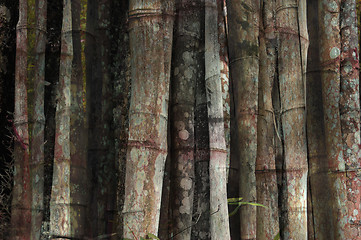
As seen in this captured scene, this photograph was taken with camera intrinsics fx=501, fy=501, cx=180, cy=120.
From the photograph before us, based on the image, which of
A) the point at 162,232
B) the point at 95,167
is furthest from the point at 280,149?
the point at 95,167

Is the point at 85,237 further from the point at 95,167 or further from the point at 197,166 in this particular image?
the point at 197,166

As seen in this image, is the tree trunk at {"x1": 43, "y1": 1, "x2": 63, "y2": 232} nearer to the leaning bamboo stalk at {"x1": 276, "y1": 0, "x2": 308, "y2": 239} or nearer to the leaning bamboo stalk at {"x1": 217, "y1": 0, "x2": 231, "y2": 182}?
the leaning bamboo stalk at {"x1": 217, "y1": 0, "x2": 231, "y2": 182}

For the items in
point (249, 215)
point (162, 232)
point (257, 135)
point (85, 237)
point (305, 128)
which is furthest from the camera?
point (305, 128)

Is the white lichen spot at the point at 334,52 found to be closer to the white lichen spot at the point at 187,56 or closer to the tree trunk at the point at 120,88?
the white lichen spot at the point at 187,56

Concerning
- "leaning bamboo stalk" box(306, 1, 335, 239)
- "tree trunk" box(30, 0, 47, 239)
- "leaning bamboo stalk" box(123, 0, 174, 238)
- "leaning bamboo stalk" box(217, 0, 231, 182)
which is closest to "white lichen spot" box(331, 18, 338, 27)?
"leaning bamboo stalk" box(306, 1, 335, 239)

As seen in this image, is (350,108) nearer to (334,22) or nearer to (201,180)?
(334,22)

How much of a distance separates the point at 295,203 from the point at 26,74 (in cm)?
182

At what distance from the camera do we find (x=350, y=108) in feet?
11.2

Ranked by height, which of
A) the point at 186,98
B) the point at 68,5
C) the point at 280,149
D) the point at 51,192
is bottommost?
the point at 51,192

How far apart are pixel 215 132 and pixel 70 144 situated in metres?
0.78

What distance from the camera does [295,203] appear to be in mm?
3195

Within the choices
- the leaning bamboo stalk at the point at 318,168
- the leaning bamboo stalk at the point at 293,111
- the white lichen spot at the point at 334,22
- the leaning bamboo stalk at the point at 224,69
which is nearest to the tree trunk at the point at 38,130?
the leaning bamboo stalk at the point at 224,69

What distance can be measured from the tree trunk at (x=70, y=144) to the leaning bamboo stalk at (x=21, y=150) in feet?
0.74

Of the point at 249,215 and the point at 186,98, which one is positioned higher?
the point at 186,98
